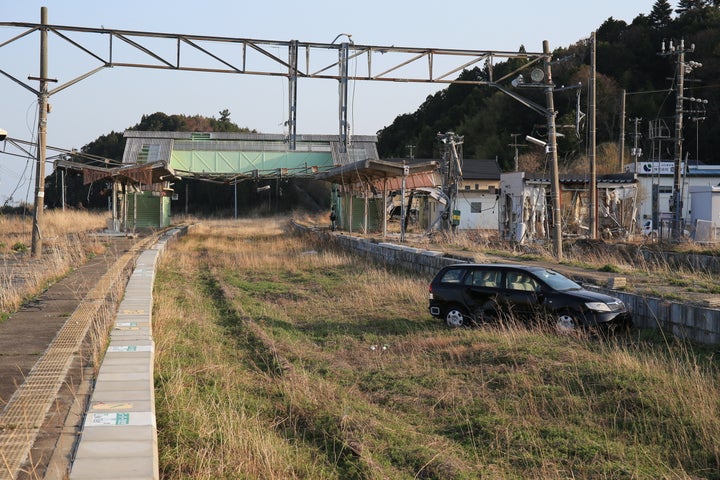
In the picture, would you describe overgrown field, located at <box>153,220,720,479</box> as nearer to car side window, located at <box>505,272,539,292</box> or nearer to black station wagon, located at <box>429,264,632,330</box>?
black station wagon, located at <box>429,264,632,330</box>

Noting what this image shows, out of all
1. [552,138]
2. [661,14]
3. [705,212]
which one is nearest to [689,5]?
[661,14]

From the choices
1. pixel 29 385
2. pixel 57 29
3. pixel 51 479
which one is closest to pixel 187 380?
pixel 29 385

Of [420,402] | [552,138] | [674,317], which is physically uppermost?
[552,138]

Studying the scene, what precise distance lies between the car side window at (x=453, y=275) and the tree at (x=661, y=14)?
60352 mm

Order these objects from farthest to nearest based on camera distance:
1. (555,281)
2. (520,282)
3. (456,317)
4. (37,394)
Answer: (456,317) < (520,282) < (555,281) < (37,394)

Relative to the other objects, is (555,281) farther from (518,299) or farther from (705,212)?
(705,212)

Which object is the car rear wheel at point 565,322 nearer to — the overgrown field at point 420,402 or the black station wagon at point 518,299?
the black station wagon at point 518,299

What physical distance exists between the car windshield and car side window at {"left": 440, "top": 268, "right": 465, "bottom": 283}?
1423 millimetres

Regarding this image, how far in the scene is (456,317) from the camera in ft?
47.2

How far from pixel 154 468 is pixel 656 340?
9139 mm

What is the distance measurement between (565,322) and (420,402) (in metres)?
4.68

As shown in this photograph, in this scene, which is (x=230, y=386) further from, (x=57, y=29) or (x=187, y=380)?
(x=57, y=29)

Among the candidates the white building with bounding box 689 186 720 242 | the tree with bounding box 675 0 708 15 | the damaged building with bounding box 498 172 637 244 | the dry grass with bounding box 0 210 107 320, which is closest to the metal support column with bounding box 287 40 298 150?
the dry grass with bounding box 0 210 107 320

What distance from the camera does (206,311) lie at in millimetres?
16031
